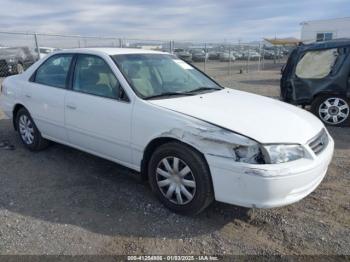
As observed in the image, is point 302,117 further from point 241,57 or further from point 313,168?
point 241,57

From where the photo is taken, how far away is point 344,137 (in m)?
6.22

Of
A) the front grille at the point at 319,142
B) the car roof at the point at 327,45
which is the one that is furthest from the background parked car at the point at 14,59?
the front grille at the point at 319,142

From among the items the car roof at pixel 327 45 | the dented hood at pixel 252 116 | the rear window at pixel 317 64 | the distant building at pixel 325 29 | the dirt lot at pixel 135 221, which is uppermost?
the distant building at pixel 325 29

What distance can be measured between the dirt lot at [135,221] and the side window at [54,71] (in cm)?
122

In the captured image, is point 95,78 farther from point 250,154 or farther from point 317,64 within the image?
point 317,64

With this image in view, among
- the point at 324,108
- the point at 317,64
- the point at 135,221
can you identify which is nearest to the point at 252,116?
the point at 135,221

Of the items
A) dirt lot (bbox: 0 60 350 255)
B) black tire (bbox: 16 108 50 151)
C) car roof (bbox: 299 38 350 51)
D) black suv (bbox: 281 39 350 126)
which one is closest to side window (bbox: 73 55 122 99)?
dirt lot (bbox: 0 60 350 255)

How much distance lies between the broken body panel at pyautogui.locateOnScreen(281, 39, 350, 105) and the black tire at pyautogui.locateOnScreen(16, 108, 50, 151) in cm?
494

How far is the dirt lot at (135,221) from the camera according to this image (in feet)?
9.90

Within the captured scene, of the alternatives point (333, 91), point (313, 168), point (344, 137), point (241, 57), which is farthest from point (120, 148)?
point (241, 57)

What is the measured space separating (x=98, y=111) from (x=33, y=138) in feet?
5.90

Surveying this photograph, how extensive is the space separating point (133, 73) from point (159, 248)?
1.99m

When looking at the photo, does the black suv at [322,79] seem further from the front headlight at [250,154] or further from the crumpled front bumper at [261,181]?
the front headlight at [250,154]

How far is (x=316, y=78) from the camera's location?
23.3ft
